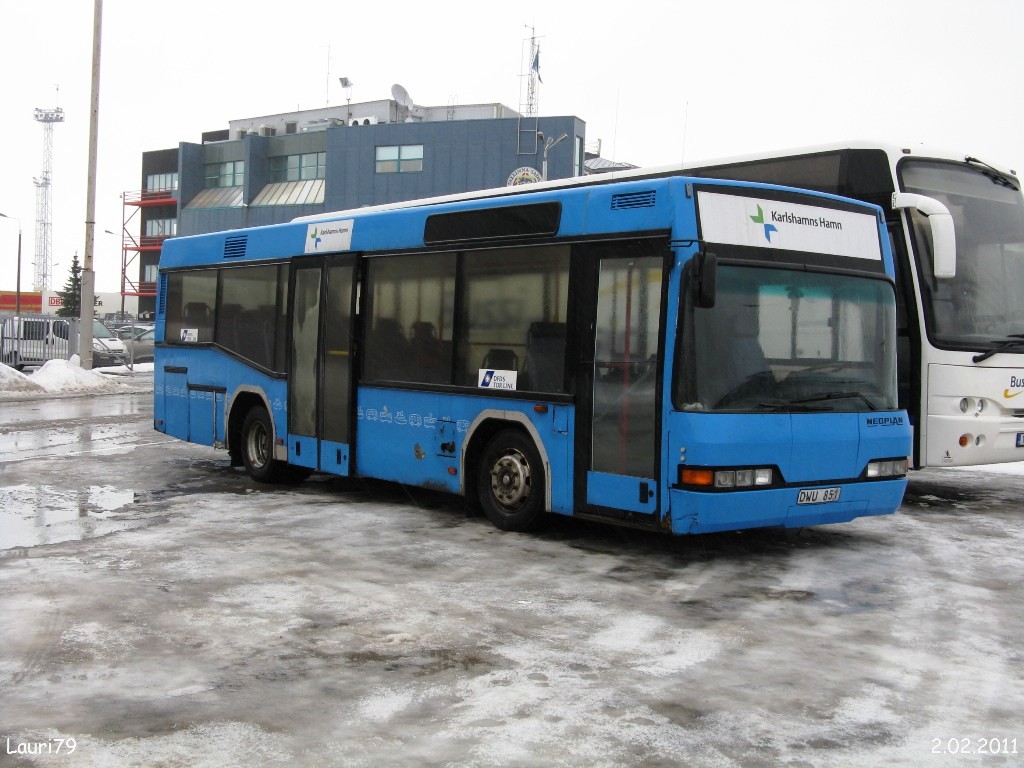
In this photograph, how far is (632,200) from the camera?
28.7 feet

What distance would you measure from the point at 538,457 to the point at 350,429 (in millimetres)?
2944

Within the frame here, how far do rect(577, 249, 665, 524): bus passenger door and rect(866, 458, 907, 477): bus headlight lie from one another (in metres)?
1.90

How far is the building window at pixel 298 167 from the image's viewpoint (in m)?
69.4

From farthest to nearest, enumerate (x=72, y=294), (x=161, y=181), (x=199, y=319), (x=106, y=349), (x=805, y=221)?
(x=72, y=294) → (x=161, y=181) → (x=106, y=349) → (x=199, y=319) → (x=805, y=221)

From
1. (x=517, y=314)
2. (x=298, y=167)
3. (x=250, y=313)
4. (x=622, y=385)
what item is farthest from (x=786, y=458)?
(x=298, y=167)

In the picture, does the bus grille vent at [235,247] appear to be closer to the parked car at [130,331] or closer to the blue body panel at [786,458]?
the blue body panel at [786,458]

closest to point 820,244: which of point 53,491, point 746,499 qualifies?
point 746,499

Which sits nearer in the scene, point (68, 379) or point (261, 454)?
point (261, 454)

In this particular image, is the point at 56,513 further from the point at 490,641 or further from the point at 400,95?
the point at 400,95

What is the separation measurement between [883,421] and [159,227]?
9005 centimetres

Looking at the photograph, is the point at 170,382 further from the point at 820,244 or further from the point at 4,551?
the point at 820,244

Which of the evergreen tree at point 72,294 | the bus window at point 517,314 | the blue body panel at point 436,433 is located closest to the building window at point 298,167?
the evergreen tree at point 72,294

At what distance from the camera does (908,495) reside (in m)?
13.0

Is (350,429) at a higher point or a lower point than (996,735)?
higher
